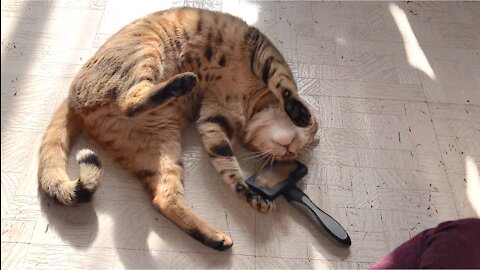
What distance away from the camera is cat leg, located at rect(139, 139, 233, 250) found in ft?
5.31

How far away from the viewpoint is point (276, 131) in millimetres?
1876

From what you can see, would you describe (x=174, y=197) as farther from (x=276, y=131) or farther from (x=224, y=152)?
(x=276, y=131)

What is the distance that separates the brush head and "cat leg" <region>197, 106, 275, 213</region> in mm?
28

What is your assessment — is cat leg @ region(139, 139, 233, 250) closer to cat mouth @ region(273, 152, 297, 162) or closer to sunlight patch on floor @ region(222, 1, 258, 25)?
cat mouth @ region(273, 152, 297, 162)

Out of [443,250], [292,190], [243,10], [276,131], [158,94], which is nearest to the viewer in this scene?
[443,250]

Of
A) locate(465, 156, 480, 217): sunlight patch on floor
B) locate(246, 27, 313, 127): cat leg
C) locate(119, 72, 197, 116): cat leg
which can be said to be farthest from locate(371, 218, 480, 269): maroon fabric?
locate(119, 72, 197, 116): cat leg

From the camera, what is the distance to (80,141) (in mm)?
1834

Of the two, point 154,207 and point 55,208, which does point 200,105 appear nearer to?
point 154,207

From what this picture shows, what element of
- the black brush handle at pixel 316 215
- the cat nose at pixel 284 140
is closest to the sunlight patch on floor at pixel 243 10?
the cat nose at pixel 284 140

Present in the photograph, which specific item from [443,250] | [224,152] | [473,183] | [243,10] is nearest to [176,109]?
[224,152]

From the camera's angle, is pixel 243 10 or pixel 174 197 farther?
pixel 243 10

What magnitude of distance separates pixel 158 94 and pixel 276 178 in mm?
501

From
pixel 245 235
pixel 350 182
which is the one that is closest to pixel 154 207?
pixel 245 235

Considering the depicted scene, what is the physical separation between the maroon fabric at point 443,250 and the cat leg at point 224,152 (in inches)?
17.8
